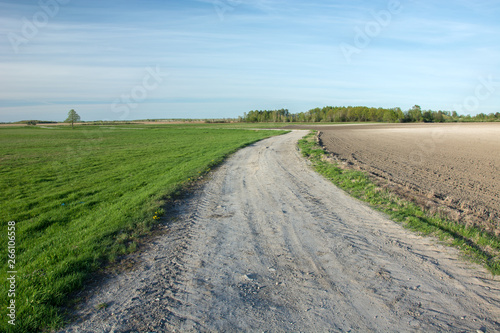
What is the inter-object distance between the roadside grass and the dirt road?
425 mm

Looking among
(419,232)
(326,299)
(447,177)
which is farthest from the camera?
(447,177)

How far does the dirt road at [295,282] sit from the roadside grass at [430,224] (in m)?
0.42

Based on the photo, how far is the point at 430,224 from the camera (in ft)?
22.5

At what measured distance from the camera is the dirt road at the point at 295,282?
3.60m

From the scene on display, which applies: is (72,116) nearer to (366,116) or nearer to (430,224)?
(430,224)

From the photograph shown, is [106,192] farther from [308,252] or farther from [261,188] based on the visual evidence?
[308,252]

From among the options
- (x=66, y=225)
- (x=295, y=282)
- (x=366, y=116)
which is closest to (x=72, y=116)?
(x=66, y=225)

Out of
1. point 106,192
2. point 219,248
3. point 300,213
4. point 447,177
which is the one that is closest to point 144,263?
point 219,248

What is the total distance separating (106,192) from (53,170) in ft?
28.5

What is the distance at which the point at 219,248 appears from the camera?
5754 mm

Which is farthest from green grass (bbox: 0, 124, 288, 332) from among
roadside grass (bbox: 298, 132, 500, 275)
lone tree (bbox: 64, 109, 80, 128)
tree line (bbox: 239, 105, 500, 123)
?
tree line (bbox: 239, 105, 500, 123)

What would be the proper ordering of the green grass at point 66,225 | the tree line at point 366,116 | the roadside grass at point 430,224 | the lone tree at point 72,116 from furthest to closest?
the tree line at point 366,116
the lone tree at point 72,116
the roadside grass at point 430,224
the green grass at point 66,225

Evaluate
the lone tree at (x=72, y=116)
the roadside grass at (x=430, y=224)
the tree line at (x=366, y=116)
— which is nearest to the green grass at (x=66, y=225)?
the roadside grass at (x=430, y=224)

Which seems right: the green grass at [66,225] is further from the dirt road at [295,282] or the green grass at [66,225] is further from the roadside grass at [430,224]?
the roadside grass at [430,224]
